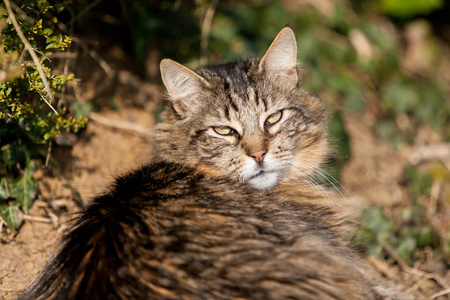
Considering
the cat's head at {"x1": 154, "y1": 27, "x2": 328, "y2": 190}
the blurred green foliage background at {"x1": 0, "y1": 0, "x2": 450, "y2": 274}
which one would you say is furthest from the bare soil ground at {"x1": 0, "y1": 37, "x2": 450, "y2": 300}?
the cat's head at {"x1": 154, "y1": 27, "x2": 328, "y2": 190}

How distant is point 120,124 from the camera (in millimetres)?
3793

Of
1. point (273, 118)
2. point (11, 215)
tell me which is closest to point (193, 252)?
point (273, 118)

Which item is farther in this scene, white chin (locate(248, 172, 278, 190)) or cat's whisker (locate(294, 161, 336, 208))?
cat's whisker (locate(294, 161, 336, 208))

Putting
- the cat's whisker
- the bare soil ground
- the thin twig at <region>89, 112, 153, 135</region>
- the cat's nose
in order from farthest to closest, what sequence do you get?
1. the thin twig at <region>89, 112, 153, 135</region>
2. the cat's whisker
3. the bare soil ground
4. the cat's nose

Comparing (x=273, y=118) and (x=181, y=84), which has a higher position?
(x=273, y=118)

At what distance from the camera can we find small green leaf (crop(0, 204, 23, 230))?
9.13ft

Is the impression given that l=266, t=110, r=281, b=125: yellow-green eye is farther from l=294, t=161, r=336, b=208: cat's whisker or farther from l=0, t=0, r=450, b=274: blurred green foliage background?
l=0, t=0, r=450, b=274: blurred green foliage background

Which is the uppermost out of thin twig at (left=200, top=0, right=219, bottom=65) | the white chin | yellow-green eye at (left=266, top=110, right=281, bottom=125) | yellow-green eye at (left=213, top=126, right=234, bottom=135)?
thin twig at (left=200, top=0, right=219, bottom=65)

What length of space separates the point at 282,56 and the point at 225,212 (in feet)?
4.34

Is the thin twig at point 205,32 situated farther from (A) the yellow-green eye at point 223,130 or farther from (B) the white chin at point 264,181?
(B) the white chin at point 264,181

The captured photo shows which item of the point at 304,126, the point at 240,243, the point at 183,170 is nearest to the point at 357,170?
the point at 304,126

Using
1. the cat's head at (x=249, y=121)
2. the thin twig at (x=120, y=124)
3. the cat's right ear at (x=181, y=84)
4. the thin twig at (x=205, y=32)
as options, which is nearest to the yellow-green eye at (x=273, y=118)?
the cat's head at (x=249, y=121)

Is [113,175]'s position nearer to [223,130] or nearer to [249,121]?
[223,130]

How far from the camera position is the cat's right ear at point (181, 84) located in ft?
9.11
